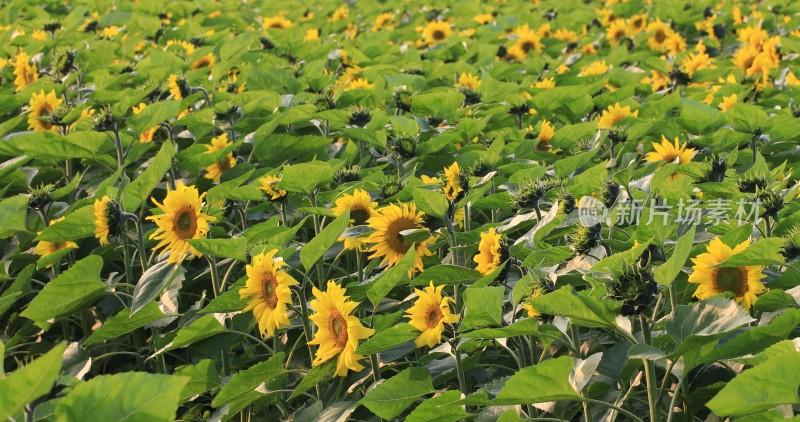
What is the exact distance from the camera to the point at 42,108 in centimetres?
421

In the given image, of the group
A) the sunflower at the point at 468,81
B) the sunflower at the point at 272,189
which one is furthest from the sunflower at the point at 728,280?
the sunflower at the point at 468,81

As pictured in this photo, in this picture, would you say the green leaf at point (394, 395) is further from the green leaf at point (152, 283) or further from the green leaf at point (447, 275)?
the green leaf at point (152, 283)

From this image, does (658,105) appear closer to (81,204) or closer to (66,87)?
(81,204)

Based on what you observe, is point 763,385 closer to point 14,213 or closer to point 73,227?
point 73,227

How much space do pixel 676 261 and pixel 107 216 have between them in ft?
5.58

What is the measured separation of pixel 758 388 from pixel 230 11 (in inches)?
276

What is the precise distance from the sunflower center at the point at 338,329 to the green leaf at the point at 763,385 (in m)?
0.98

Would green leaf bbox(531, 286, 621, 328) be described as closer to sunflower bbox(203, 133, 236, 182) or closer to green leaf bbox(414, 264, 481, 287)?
green leaf bbox(414, 264, 481, 287)

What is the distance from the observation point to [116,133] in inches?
140

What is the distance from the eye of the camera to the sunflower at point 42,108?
4.16 m

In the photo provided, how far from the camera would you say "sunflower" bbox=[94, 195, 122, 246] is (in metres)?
2.87

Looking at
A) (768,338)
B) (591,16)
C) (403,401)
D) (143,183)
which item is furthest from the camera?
(591,16)

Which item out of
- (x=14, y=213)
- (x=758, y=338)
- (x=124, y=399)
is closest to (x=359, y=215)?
(x=14, y=213)

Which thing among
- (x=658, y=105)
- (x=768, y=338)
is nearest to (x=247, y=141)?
(x=658, y=105)
